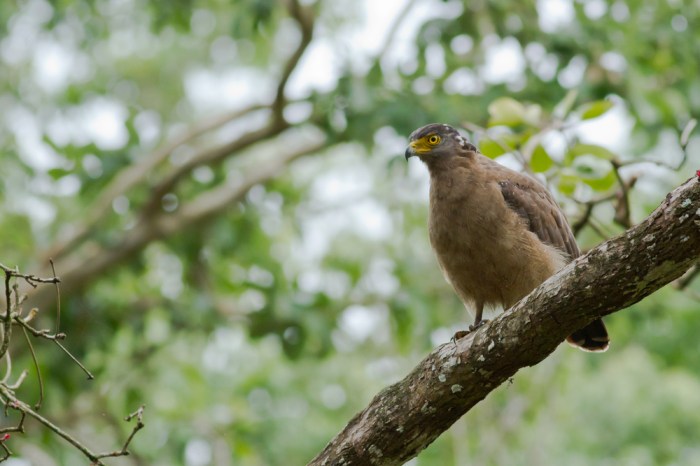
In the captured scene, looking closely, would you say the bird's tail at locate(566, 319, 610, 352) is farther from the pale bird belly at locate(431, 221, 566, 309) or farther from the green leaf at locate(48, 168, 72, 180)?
the green leaf at locate(48, 168, 72, 180)

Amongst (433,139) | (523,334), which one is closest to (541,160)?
(433,139)

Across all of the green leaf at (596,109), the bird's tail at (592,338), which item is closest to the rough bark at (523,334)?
the bird's tail at (592,338)

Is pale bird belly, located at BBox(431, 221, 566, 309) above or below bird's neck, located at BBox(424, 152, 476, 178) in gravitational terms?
below

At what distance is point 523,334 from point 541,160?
1855 mm

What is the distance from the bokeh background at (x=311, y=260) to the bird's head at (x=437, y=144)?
133mm

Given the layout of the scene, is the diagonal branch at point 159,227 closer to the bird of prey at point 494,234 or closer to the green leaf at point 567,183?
the bird of prey at point 494,234

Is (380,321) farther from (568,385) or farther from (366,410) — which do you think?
(366,410)

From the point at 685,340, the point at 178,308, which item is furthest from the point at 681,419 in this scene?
the point at 178,308

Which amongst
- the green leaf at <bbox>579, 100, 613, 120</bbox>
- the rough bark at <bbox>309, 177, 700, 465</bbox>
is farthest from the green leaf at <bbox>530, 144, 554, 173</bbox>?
the rough bark at <bbox>309, 177, 700, 465</bbox>

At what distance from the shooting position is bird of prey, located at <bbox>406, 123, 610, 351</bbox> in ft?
15.6

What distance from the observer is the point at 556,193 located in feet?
17.9

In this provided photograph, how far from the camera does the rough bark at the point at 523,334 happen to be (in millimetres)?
2969

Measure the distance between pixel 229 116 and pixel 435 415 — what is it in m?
6.68

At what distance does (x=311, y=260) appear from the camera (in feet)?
45.3
